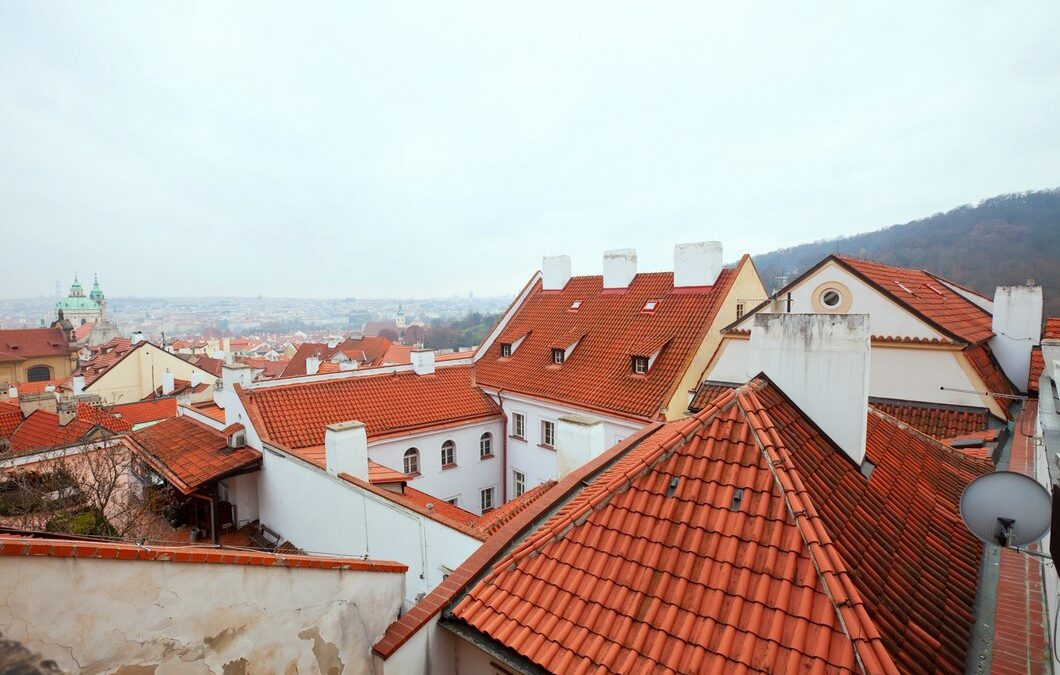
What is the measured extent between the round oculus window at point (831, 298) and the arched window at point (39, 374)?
251 feet

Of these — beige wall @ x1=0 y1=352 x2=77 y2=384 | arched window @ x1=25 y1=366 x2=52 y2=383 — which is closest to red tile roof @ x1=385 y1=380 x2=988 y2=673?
beige wall @ x1=0 y1=352 x2=77 y2=384

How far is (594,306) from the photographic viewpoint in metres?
20.3

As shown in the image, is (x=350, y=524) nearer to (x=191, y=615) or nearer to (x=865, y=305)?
(x=191, y=615)

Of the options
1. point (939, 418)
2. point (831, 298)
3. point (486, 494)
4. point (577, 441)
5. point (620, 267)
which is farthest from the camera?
point (620, 267)

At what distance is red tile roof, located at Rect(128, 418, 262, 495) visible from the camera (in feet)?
40.7

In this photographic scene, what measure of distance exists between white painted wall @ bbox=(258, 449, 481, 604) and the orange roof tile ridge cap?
193 inches

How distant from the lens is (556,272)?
22594 mm

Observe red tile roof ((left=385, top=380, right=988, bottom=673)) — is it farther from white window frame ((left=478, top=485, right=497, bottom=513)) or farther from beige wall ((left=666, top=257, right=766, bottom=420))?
white window frame ((left=478, top=485, right=497, bottom=513))

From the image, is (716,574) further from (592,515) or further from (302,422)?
(302,422)

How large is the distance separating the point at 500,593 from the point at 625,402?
11420mm

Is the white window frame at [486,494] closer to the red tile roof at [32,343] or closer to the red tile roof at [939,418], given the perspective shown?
the red tile roof at [939,418]

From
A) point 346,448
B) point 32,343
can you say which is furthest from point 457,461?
point 32,343

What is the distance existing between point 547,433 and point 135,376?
3923 centimetres

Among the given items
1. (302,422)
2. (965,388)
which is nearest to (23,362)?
(302,422)
